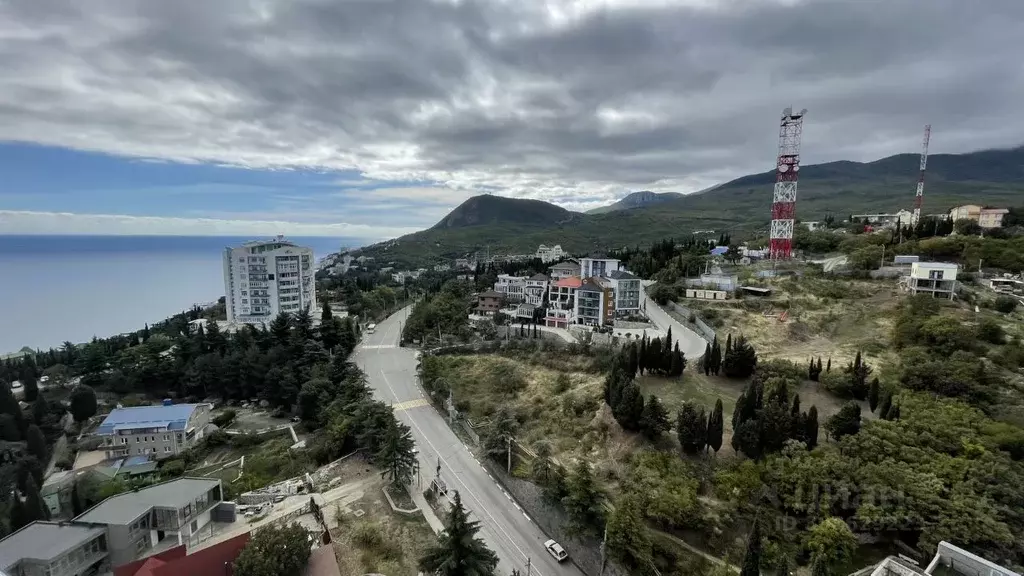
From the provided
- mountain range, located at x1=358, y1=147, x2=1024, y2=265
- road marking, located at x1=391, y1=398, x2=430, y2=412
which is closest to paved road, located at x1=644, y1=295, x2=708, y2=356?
road marking, located at x1=391, y1=398, x2=430, y2=412

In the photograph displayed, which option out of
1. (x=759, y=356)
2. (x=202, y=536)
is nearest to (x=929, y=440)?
(x=759, y=356)

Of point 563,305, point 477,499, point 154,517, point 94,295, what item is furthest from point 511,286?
point 94,295

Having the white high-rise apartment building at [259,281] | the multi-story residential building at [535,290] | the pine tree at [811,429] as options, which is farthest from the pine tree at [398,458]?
the white high-rise apartment building at [259,281]

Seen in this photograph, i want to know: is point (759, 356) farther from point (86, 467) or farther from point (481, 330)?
point (86, 467)

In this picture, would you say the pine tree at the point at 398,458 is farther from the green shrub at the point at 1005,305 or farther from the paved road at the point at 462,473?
the green shrub at the point at 1005,305

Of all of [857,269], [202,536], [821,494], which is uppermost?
[857,269]

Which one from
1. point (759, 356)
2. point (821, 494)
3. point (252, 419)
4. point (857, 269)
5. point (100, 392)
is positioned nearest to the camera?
point (821, 494)

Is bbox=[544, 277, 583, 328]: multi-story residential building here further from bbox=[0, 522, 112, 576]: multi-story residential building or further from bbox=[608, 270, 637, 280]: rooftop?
bbox=[0, 522, 112, 576]: multi-story residential building

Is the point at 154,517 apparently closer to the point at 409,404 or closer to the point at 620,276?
the point at 409,404
